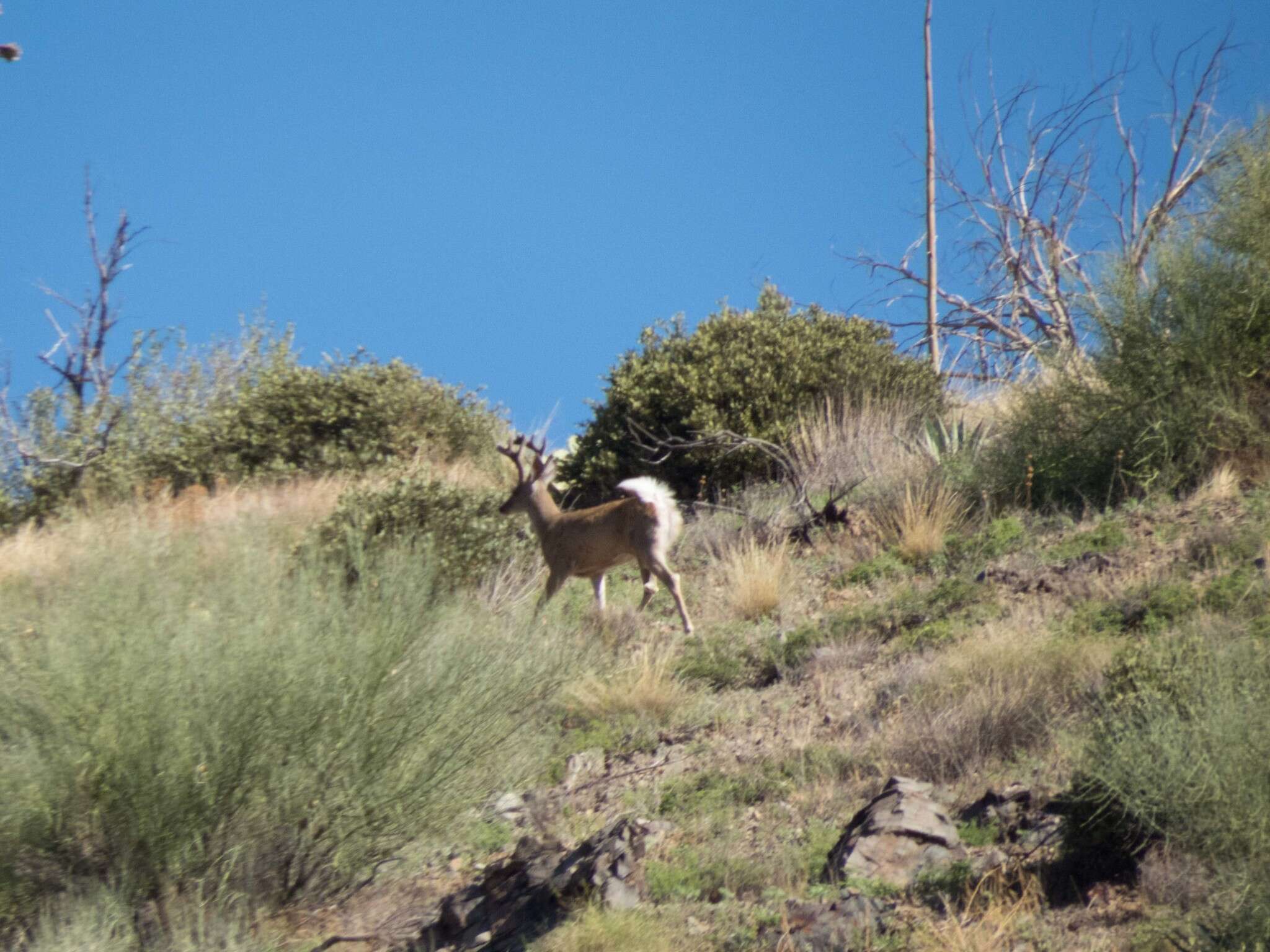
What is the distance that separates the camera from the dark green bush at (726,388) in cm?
1908

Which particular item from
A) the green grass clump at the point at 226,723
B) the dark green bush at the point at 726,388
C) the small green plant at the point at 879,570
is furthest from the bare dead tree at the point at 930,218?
the green grass clump at the point at 226,723

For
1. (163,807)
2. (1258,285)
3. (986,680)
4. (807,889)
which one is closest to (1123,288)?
(1258,285)

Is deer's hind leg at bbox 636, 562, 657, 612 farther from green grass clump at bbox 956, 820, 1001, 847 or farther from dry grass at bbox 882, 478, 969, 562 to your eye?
green grass clump at bbox 956, 820, 1001, 847

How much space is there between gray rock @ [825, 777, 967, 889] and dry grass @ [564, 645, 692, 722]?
11.3ft

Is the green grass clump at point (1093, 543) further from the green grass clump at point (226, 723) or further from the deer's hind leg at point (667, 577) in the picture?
the green grass clump at point (226, 723)

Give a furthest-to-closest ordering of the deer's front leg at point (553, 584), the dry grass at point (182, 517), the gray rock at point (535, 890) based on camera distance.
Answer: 1. the deer's front leg at point (553, 584)
2. the dry grass at point (182, 517)
3. the gray rock at point (535, 890)

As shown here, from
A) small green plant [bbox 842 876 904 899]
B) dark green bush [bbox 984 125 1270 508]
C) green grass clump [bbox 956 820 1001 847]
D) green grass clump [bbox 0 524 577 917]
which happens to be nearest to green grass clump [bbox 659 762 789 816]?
green grass clump [bbox 0 524 577 917]

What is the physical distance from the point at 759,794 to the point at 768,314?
Result: 1281 cm

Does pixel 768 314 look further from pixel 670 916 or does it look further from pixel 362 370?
pixel 670 916

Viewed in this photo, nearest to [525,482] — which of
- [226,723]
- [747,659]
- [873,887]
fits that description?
[747,659]

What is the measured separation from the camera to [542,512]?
1510 centimetres

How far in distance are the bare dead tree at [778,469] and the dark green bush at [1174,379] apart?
182 cm

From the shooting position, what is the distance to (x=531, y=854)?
7.98 metres

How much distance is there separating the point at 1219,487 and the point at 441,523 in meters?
7.98
